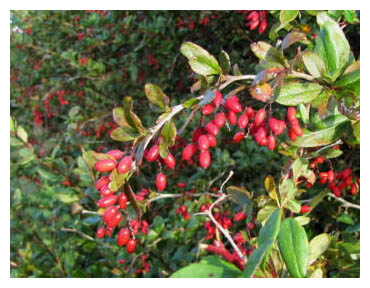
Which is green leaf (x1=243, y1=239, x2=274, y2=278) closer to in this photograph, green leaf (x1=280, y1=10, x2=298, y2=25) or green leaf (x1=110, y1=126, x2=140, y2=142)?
green leaf (x1=110, y1=126, x2=140, y2=142)

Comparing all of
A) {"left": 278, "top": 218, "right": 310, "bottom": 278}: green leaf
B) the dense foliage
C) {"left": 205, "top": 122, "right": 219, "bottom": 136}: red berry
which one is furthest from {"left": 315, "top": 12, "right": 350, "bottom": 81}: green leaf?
{"left": 278, "top": 218, "right": 310, "bottom": 278}: green leaf

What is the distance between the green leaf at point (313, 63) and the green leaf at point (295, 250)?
1.21 feet

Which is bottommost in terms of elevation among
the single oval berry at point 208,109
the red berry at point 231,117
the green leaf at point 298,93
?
the red berry at point 231,117

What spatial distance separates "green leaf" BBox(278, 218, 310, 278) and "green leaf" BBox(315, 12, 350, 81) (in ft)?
1.21

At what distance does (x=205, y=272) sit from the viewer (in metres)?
→ 0.60

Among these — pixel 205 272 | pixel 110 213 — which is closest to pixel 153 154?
pixel 110 213

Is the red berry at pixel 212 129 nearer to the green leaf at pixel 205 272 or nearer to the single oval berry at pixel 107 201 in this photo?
the single oval berry at pixel 107 201

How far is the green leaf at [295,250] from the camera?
2.08 ft

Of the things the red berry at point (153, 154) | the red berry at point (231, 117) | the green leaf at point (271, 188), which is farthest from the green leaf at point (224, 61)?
the green leaf at point (271, 188)

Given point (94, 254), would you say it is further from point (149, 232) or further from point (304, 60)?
point (304, 60)

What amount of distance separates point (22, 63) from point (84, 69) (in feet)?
5.74
